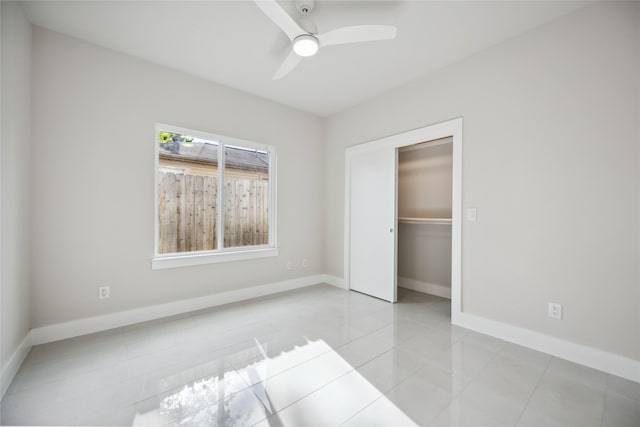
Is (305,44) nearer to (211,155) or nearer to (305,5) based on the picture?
(305,5)

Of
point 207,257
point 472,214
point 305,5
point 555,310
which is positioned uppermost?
point 305,5

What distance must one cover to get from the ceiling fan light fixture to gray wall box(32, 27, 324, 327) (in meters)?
1.73

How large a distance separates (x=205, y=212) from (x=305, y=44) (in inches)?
90.2

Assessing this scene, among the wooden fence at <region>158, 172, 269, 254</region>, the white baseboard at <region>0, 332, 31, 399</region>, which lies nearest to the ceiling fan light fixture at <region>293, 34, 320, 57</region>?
the wooden fence at <region>158, 172, 269, 254</region>

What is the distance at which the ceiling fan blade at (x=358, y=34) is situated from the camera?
1.92 metres

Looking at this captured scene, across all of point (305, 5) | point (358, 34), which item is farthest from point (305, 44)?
point (358, 34)

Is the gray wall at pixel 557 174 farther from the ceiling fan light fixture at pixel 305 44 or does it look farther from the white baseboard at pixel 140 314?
the white baseboard at pixel 140 314

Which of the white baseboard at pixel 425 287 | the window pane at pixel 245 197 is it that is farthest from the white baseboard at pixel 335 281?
the window pane at pixel 245 197

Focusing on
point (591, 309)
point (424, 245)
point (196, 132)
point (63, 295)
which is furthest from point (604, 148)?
point (63, 295)

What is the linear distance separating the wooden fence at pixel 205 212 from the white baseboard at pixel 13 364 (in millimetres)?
1218

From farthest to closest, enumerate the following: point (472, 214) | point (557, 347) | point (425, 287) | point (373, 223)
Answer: point (425, 287)
point (373, 223)
point (472, 214)
point (557, 347)

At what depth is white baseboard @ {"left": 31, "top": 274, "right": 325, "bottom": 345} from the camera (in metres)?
2.41

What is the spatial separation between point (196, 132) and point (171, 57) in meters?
0.78

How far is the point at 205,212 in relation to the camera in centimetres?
341
